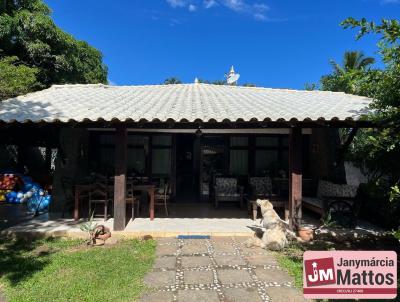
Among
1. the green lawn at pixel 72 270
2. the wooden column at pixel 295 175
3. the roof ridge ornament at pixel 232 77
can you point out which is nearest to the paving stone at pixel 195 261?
the green lawn at pixel 72 270

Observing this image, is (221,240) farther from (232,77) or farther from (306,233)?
(232,77)

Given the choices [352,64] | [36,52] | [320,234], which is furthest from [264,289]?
[352,64]

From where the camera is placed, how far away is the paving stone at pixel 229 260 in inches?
202

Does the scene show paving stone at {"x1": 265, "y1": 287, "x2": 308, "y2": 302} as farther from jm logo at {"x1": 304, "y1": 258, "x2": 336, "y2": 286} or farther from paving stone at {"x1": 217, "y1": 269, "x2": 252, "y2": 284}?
jm logo at {"x1": 304, "y1": 258, "x2": 336, "y2": 286}

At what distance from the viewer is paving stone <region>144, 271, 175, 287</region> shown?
14.1 feet

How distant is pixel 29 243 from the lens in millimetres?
6098

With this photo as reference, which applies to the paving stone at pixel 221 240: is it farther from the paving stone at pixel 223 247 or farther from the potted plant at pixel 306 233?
the potted plant at pixel 306 233

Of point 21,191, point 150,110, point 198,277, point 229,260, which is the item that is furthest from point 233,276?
point 21,191

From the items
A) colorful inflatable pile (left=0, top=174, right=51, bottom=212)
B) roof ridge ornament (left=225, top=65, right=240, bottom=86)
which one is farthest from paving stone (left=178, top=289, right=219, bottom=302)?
roof ridge ornament (left=225, top=65, right=240, bottom=86)

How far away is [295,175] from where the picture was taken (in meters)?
6.96

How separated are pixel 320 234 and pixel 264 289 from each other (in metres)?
2.95

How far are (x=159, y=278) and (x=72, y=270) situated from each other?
141 cm

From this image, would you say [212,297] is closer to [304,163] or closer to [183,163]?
[304,163]

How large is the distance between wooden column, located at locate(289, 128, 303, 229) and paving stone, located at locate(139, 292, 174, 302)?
12.8 feet
